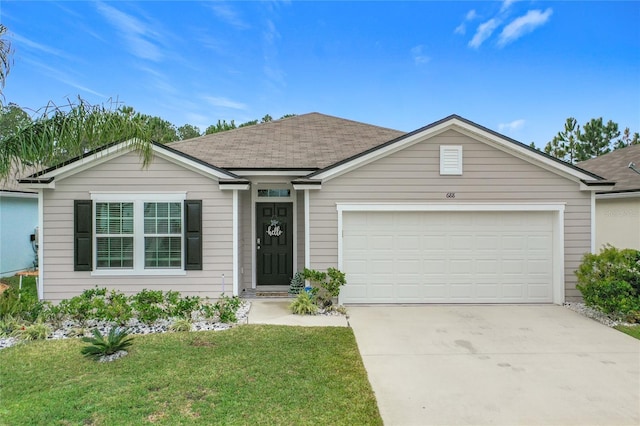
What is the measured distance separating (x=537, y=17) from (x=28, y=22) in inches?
565

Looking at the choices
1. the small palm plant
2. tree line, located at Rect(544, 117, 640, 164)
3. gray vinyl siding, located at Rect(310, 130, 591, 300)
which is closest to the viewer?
the small palm plant

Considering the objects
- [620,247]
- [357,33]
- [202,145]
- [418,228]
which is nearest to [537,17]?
[357,33]

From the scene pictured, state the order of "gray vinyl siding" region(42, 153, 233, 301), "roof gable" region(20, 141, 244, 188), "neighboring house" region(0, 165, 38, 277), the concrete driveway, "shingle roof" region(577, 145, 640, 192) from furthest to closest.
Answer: "neighboring house" region(0, 165, 38, 277)
"shingle roof" region(577, 145, 640, 192)
"gray vinyl siding" region(42, 153, 233, 301)
"roof gable" region(20, 141, 244, 188)
the concrete driveway

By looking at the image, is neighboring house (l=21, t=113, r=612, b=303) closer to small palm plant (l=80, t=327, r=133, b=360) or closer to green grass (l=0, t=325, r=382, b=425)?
green grass (l=0, t=325, r=382, b=425)

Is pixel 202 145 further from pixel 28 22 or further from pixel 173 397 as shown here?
pixel 173 397

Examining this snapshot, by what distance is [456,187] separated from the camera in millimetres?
7664

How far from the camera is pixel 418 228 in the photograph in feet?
25.4

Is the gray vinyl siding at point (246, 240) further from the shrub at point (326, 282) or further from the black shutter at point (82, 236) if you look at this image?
the black shutter at point (82, 236)

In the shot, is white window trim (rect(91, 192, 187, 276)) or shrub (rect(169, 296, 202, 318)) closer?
shrub (rect(169, 296, 202, 318))

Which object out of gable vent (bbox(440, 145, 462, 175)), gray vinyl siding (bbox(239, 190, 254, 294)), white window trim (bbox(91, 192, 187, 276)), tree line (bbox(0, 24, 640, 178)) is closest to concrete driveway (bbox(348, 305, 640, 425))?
gray vinyl siding (bbox(239, 190, 254, 294))

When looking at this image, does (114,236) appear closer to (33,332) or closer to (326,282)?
(33,332)

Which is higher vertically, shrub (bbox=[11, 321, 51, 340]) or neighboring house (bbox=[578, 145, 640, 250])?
neighboring house (bbox=[578, 145, 640, 250])

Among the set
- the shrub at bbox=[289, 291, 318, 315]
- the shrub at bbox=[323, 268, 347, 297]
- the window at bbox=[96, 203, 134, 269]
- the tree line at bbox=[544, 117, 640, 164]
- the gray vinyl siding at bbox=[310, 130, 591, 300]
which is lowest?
the shrub at bbox=[289, 291, 318, 315]

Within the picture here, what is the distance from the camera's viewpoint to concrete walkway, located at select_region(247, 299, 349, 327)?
6.29 meters
